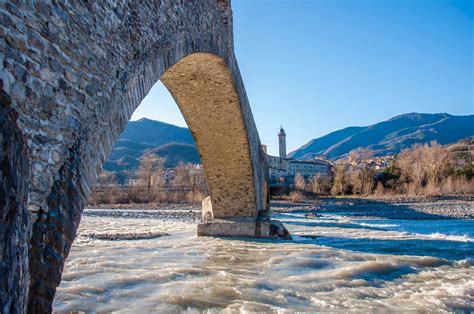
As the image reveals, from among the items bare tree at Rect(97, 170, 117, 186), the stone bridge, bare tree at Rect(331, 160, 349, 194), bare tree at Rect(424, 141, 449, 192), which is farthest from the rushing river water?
bare tree at Rect(97, 170, 117, 186)

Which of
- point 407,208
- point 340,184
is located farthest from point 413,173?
point 407,208

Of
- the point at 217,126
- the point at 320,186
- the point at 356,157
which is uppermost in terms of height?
the point at 356,157

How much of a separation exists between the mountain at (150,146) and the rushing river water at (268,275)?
84.5 m

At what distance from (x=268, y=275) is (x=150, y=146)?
149 metres

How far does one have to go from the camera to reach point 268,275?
743 centimetres

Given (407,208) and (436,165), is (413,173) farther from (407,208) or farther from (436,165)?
(407,208)

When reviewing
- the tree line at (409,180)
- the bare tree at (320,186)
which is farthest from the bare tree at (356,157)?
the bare tree at (320,186)

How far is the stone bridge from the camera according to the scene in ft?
7.88

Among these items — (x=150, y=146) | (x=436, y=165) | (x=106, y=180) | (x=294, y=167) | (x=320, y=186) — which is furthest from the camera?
(x=150, y=146)

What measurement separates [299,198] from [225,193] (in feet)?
87.6

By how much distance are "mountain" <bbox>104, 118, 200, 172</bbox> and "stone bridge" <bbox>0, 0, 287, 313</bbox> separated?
3510 inches

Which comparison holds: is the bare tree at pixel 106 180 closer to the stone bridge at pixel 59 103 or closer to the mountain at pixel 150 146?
the mountain at pixel 150 146

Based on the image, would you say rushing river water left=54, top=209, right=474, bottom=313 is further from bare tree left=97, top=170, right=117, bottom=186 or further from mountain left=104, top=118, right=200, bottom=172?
mountain left=104, top=118, right=200, bottom=172

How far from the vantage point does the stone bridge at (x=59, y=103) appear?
240 centimetres
